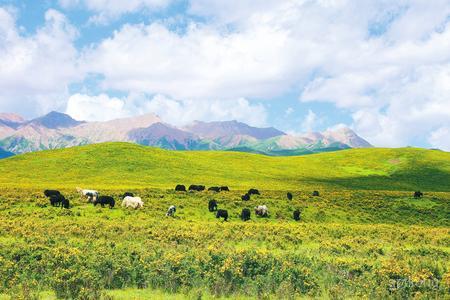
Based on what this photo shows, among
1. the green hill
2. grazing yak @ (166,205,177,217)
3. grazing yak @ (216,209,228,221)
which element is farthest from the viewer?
the green hill

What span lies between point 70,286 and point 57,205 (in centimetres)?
3094

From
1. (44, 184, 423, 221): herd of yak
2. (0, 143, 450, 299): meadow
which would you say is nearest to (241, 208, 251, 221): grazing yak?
(44, 184, 423, 221): herd of yak

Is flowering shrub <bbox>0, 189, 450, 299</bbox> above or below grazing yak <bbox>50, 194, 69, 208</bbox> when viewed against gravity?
below

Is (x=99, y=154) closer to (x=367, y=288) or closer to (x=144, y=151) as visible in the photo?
(x=144, y=151)

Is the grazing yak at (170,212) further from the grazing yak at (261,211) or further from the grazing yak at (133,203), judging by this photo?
the grazing yak at (261,211)

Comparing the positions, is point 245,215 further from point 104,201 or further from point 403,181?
point 403,181

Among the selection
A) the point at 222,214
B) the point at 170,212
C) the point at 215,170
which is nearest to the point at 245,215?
the point at 222,214

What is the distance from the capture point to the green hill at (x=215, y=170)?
9094 centimetres

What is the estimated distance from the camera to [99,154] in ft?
372

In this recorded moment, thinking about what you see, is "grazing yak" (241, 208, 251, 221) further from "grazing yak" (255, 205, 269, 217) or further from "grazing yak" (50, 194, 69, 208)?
"grazing yak" (50, 194, 69, 208)

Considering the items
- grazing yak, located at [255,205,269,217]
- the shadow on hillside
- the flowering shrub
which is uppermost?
the shadow on hillside

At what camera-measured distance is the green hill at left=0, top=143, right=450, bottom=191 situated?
90938mm

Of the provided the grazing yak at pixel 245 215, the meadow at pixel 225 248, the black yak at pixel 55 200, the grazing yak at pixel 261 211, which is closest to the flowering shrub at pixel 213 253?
the meadow at pixel 225 248

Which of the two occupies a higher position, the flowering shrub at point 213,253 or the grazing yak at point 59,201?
the grazing yak at point 59,201
